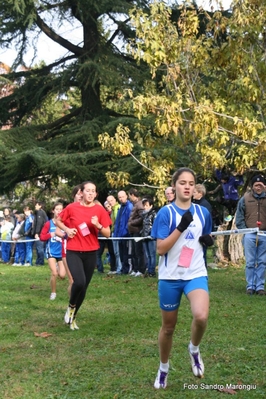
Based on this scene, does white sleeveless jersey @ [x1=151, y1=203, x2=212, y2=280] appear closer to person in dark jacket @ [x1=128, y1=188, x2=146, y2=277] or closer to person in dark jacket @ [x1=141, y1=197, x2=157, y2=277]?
person in dark jacket @ [x1=141, y1=197, x2=157, y2=277]

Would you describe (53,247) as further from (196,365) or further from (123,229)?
(196,365)

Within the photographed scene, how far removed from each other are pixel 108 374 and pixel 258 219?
22.4 ft

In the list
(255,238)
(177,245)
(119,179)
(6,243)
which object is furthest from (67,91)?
(177,245)

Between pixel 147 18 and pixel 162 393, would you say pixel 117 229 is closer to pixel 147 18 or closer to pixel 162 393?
pixel 147 18

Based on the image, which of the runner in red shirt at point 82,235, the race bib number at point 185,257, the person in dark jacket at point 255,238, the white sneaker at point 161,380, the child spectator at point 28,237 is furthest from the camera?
the child spectator at point 28,237

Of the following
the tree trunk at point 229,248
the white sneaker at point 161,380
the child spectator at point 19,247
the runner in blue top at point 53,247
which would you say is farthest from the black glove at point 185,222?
the child spectator at point 19,247

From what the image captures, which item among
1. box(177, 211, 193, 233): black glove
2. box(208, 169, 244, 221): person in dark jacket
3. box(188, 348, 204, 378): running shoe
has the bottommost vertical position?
box(188, 348, 204, 378): running shoe

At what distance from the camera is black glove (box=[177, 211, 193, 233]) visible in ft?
19.6

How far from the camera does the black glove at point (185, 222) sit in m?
5.98

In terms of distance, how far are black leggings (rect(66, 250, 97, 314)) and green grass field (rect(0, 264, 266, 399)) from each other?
49cm

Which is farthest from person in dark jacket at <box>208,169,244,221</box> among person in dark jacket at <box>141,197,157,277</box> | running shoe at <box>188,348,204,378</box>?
running shoe at <box>188,348,204,378</box>

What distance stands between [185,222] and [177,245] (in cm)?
33

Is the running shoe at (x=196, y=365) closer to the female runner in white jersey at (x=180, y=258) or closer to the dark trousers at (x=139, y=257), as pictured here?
the female runner in white jersey at (x=180, y=258)

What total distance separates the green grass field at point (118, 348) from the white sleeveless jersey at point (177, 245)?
1066 mm
